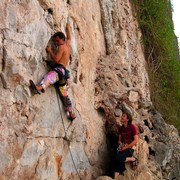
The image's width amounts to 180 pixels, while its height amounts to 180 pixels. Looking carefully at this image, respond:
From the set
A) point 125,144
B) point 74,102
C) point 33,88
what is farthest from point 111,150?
point 33,88

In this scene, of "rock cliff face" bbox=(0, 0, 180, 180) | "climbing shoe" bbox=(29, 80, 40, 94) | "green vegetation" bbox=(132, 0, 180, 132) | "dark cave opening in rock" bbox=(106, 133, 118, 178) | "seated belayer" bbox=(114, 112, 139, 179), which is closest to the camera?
"rock cliff face" bbox=(0, 0, 180, 180)

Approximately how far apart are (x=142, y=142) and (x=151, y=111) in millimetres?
1387

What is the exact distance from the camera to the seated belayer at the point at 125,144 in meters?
6.03

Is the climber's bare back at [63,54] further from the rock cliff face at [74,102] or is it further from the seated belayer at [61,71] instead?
the rock cliff face at [74,102]

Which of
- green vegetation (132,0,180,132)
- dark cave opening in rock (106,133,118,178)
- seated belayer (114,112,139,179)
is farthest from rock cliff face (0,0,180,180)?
green vegetation (132,0,180,132)

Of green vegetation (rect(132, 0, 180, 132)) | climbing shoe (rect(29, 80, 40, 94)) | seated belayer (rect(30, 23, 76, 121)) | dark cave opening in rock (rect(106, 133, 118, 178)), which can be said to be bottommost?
dark cave opening in rock (rect(106, 133, 118, 178))

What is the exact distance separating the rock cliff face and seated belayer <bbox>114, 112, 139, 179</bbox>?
18 centimetres

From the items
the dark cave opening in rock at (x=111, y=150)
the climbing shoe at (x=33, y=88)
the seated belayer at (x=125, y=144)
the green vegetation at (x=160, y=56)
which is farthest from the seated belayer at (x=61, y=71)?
the green vegetation at (x=160, y=56)

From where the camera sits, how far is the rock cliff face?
425 cm

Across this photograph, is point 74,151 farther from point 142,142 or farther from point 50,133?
point 142,142

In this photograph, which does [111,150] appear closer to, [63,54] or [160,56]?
[63,54]

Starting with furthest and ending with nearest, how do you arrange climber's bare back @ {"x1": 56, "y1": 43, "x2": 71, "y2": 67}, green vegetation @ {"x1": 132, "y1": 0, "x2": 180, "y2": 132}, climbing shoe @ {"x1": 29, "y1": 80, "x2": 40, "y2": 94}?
green vegetation @ {"x1": 132, "y1": 0, "x2": 180, "y2": 132} → climber's bare back @ {"x1": 56, "y1": 43, "x2": 71, "y2": 67} → climbing shoe @ {"x1": 29, "y1": 80, "x2": 40, "y2": 94}

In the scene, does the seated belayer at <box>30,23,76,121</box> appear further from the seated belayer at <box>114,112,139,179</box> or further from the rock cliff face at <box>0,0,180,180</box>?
the seated belayer at <box>114,112,139,179</box>

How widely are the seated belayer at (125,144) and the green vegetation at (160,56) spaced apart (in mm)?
5517
